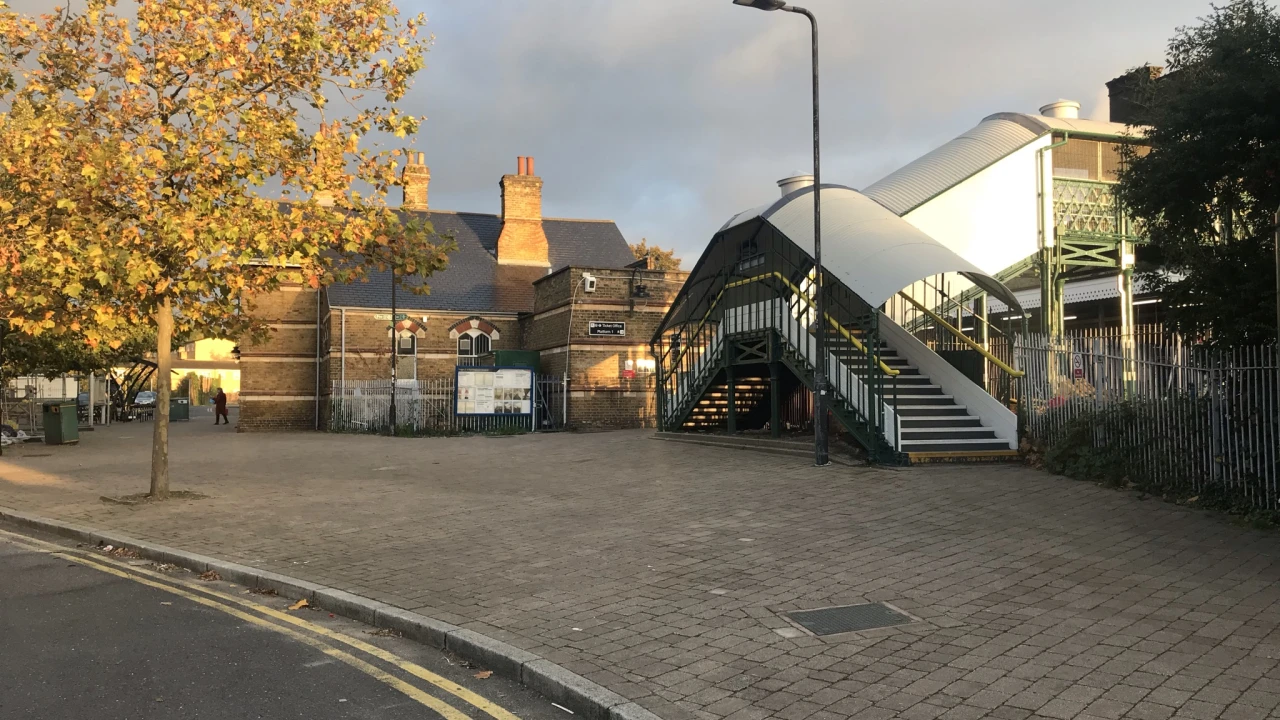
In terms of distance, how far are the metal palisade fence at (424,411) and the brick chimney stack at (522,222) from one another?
7784 millimetres

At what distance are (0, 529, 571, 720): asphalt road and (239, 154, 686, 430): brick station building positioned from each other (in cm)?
2260

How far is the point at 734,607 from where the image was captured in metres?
6.58

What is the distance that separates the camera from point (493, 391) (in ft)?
93.9

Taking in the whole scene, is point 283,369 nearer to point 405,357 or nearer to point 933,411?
point 405,357

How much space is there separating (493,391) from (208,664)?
75.8 ft

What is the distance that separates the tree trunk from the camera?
13.1m

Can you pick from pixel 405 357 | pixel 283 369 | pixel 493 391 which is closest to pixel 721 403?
pixel 493 391

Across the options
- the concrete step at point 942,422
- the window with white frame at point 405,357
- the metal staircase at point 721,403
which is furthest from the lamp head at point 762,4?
the window with white frame at point 405,357

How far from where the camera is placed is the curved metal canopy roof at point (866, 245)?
1455 cm

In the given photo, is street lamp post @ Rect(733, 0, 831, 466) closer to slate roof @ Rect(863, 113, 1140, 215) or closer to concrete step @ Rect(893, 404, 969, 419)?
concrete step @ Rect(893, 404, 969, 419)

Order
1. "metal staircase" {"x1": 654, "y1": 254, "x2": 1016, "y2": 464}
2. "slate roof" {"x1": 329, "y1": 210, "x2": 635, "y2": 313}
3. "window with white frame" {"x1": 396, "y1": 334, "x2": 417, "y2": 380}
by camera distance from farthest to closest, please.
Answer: "slate roof" {"x1": 329, "y1": 210, "x2": 635, "y2": 313}, "window with white frame" {"x1": 396, "y1": 334, "x2": 417, "y2": 380}, "metal staircase" {"x1": 654, "y1": 254, "x2": 1016, "y2": 464}

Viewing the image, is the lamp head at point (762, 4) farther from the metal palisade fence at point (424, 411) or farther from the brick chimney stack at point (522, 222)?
the brick chimney stack at point (522, 222)

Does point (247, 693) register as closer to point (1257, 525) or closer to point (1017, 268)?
point (1257, 525)

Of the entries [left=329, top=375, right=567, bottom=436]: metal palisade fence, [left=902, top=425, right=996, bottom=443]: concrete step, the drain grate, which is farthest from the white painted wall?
the drain grate
